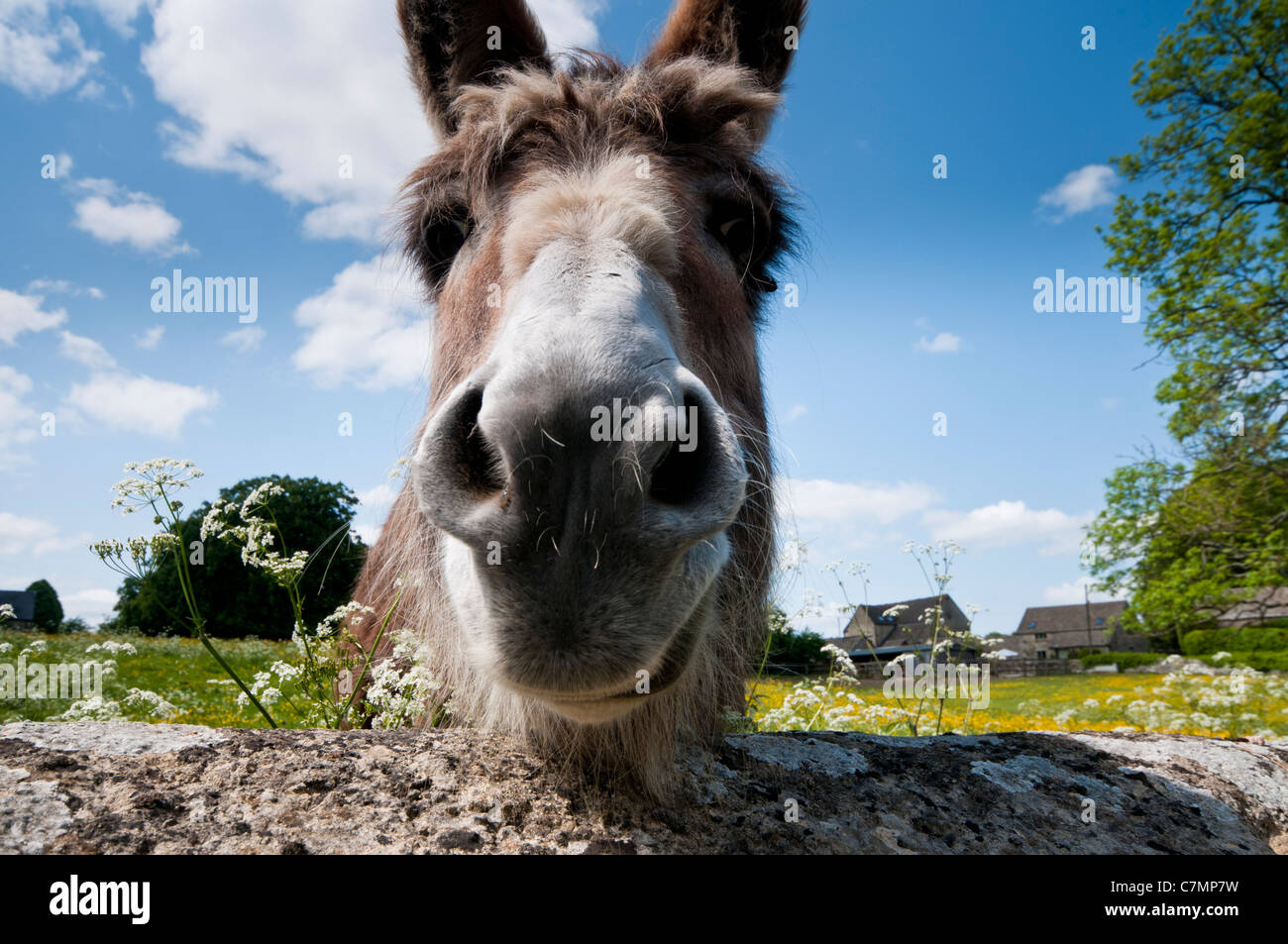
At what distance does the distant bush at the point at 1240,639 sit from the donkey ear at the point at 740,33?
3139 cm

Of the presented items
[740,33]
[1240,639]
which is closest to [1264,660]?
[1240,639]

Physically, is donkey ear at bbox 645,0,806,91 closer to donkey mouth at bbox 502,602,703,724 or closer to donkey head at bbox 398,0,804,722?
donkey head at bbox 398,0,804,722

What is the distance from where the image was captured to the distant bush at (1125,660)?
127ft

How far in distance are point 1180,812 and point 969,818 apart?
29.2 inches

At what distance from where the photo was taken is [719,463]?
5.05ft

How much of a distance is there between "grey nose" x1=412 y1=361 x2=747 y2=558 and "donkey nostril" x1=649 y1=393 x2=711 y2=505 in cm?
2

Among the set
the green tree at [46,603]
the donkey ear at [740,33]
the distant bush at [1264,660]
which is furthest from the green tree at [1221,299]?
the green tree at [46,603]

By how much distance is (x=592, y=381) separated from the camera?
148 centimetres

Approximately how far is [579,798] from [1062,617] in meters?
87.3

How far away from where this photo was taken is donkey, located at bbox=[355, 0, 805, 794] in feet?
4.61

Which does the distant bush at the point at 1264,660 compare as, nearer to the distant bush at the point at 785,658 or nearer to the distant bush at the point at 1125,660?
the distant bush at the point at 1125,660

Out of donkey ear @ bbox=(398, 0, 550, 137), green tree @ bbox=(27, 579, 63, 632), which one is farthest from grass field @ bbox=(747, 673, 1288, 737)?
green tree @ bbox=(27, 579, 63, 632)
